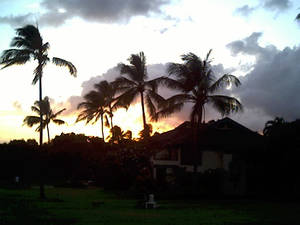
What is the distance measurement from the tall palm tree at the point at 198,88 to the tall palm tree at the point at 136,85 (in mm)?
4679

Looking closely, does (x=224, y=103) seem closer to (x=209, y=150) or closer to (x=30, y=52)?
(x=209, y=150)

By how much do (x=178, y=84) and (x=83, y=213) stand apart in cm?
1461

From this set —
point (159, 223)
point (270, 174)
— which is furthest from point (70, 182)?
point (159, 223)

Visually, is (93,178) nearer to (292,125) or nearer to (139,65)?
(139,65)

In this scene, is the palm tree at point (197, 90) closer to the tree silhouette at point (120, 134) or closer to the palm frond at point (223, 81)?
the palm frond at point (223, 81)

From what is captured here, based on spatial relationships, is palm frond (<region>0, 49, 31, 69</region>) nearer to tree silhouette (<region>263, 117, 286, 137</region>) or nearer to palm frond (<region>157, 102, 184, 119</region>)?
palm frond (<region>157, 102, 184, 119</region>)

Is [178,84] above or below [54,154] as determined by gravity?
above

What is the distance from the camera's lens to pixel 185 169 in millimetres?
35188

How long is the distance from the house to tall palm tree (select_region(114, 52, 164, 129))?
3.13 m

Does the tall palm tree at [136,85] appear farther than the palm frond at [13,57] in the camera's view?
Yes

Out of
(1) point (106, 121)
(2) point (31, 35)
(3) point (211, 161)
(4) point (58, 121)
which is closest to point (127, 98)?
(3) point (211, 161)

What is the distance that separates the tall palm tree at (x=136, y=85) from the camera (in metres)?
35.8

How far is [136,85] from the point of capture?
3622 cm

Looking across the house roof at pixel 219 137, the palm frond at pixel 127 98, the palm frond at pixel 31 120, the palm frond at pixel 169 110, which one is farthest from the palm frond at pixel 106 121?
the palm frond at pixel 169 110
